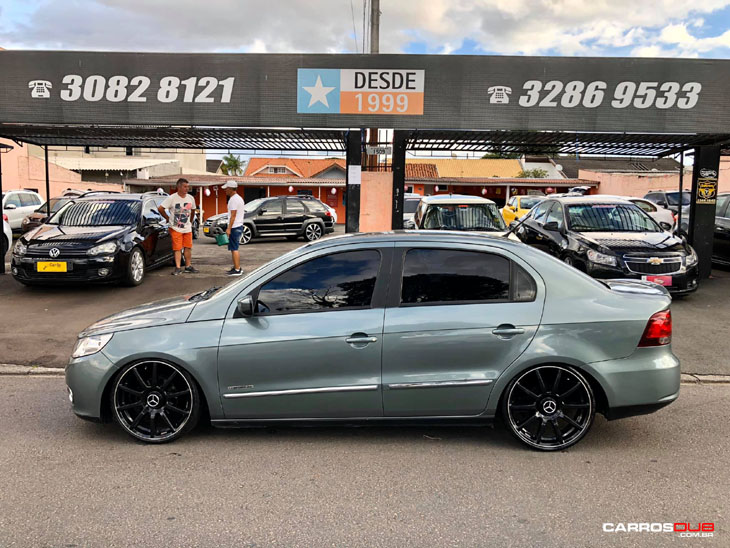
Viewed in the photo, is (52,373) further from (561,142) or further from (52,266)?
(561,142)

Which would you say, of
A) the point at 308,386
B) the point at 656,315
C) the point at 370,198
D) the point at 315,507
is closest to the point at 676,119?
the point at 370,198

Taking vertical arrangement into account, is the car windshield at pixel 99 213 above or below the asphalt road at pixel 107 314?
above

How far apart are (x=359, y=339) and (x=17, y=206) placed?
64.6 ft

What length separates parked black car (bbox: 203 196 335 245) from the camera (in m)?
18.9

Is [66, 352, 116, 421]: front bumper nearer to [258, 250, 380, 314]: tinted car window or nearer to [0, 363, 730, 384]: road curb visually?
[258, 250, 380, 314]: tinted car window

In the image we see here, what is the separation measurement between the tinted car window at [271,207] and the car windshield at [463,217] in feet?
31.2

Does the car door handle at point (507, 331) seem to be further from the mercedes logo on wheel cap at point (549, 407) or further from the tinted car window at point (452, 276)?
the mercedes logo on wheel cap at point (549, 407)

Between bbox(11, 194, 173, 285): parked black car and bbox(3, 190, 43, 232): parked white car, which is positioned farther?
bbox(3, 190, 43, 232): parked white car

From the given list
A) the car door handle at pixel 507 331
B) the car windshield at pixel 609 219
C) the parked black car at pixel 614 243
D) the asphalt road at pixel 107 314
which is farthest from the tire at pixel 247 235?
the car door handle at pixel 507 331

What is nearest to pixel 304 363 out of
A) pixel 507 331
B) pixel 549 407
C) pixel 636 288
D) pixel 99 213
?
pixel 507 331

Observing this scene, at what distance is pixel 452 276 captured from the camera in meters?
4.02

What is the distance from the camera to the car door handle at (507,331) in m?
3.85

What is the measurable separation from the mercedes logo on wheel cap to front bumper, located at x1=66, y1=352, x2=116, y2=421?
9.70ft

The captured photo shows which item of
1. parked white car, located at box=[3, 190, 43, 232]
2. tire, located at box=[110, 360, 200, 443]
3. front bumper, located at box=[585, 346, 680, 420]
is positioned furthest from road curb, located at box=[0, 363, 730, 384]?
parked white car, located at box=[3, 190, 43, 232]
